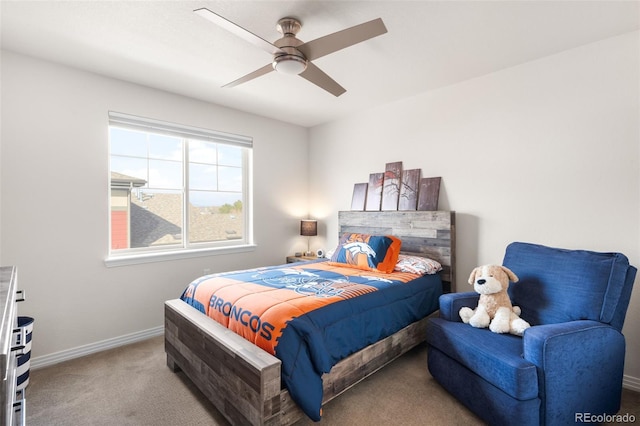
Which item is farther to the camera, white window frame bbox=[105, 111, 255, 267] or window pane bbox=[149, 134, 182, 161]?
window pane bbox=[149, 134, 182, 161]

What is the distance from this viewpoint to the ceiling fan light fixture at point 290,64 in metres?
1.89

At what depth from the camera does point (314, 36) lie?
2182 millimetres

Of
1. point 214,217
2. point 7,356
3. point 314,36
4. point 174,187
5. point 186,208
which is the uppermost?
point 314,36

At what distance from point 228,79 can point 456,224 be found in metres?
2.69

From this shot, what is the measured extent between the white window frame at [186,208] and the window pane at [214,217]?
63mm

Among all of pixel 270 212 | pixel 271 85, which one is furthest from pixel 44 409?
pixel 271 85

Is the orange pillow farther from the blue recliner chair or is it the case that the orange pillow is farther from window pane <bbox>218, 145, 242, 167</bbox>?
window pane <bbox>218, 145, 242, 167</bbox>

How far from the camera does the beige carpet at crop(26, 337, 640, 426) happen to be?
1852mm

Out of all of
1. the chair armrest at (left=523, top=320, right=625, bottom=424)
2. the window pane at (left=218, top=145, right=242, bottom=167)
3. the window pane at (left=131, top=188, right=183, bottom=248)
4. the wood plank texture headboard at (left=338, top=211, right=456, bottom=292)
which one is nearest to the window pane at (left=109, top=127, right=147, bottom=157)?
→ the window pane at (left=131, top=188, right=183, bottom=248)

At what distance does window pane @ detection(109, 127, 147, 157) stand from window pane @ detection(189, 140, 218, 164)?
50 cm

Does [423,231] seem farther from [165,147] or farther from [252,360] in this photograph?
[165,147]

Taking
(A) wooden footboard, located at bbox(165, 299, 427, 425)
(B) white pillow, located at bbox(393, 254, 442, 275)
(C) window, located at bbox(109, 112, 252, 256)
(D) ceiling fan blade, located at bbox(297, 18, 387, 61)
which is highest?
(D) ceiling fan blade, located at bbox(297, 18, 387, 61)

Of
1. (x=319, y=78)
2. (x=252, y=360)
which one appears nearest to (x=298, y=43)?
(x=319, y=78)

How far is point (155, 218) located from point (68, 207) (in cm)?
77
